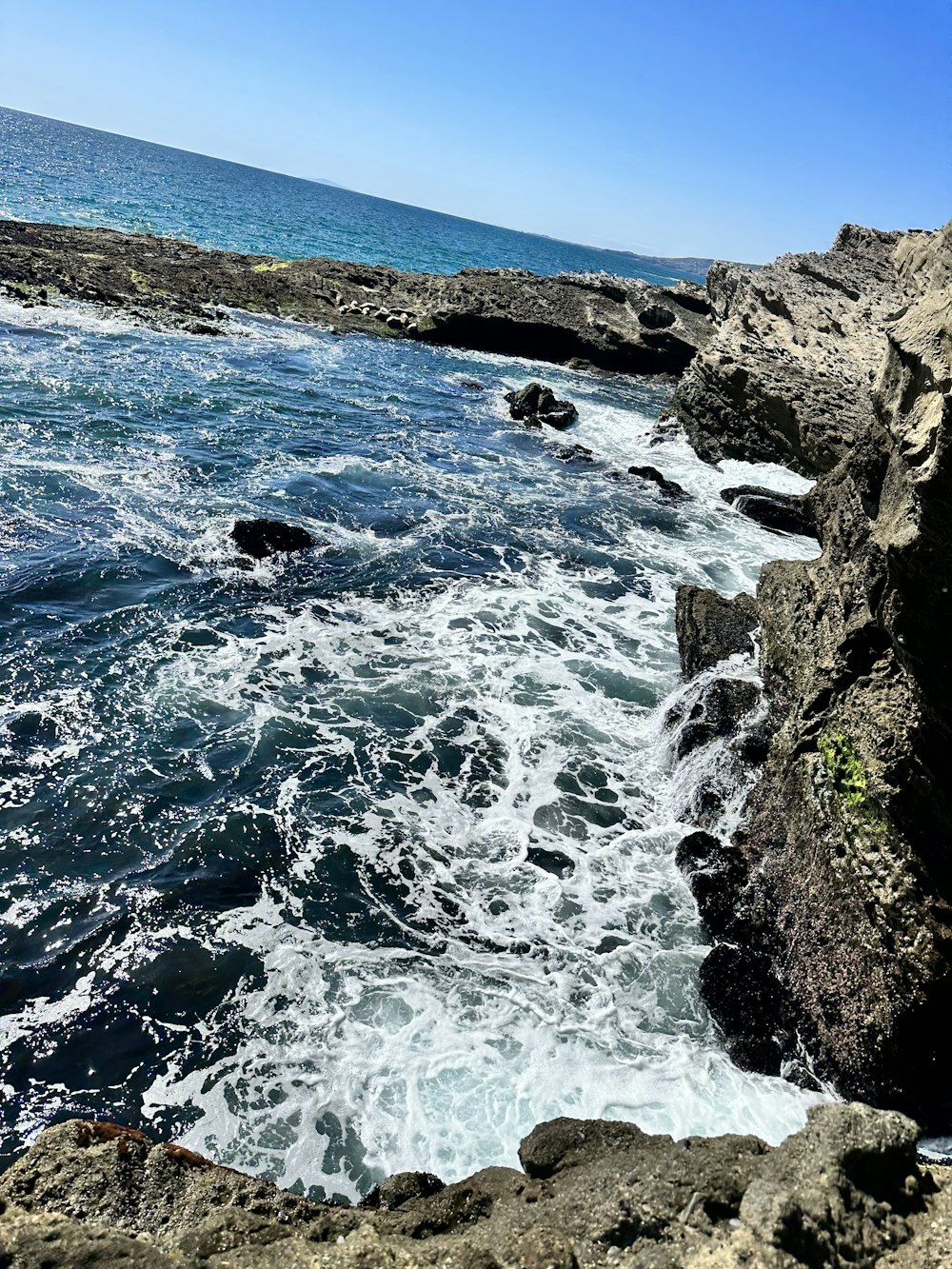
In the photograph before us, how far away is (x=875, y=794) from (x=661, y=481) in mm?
16344

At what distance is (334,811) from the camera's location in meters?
8.37

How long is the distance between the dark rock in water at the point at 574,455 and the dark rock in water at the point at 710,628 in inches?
462

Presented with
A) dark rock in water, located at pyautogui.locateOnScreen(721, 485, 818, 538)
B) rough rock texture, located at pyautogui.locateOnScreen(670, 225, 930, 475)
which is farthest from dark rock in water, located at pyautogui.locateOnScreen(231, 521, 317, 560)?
rough rock texture, located at pyautogui.locateOnScreen(670, 225, 930, 475)

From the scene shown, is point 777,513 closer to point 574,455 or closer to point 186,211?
point 574,455

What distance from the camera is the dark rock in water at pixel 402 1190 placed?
409cm

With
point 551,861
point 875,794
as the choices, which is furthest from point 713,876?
point 875,794

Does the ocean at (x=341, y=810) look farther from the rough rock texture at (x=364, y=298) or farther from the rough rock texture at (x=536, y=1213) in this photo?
the rough rock texture at (x=364, y=298)

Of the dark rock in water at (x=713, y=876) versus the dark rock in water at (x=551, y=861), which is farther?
the dark rock in water at (x=551, y=861)

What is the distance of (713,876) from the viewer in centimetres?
764

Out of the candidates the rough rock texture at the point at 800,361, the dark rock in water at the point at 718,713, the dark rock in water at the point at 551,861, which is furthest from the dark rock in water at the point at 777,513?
the dark rock in water at the point at 551,861

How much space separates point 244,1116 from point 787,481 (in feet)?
70.1

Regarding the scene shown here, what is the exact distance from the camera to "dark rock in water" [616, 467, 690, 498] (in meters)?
21.0

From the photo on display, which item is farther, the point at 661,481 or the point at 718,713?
the point at 661,481

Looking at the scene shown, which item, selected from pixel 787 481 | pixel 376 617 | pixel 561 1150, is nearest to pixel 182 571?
pixel 376 617
